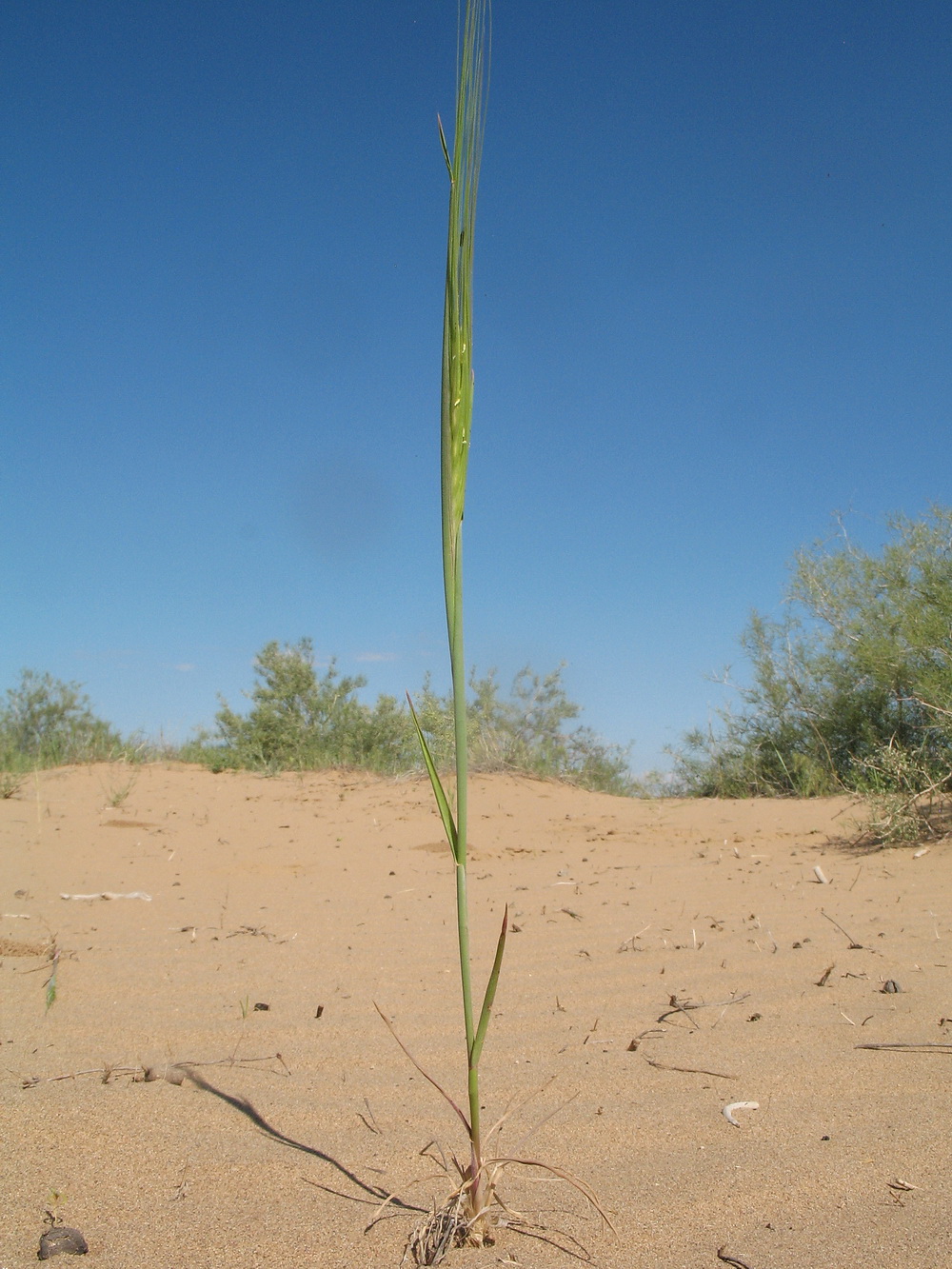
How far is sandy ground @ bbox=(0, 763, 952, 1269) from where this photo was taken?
134 centimetres

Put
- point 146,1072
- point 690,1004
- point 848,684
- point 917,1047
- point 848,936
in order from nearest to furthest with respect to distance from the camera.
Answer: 1. point 146,1072
2. point 917,1047
3. point 690,1004
4. point 848,936
5. point 848,684

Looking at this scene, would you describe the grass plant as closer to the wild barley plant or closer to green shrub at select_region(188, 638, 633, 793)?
the wild barley plant

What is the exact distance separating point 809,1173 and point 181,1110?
3.91ft

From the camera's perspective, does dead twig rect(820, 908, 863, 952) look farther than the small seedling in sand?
Yes

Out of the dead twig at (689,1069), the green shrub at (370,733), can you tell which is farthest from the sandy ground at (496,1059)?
the green shrub at (370,733)

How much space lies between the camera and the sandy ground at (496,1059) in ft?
4.41

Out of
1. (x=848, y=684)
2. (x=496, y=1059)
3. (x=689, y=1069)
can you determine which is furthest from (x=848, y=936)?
(x=848, y=684)

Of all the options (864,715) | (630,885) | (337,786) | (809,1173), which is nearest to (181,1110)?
(809,1173)

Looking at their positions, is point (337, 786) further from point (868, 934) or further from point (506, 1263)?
point (506, 1263)

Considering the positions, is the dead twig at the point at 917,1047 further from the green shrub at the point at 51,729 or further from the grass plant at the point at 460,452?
the green shrub at the point at 51,729

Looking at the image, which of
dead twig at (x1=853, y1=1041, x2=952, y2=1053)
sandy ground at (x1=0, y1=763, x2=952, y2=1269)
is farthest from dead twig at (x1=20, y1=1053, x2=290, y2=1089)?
dead twig at (x1=853, y1=1041, x2=952, y2=1053)

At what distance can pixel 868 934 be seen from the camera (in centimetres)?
315

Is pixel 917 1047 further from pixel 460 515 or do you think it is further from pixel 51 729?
pixel 51 729

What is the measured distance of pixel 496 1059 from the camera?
2115 millimetres
